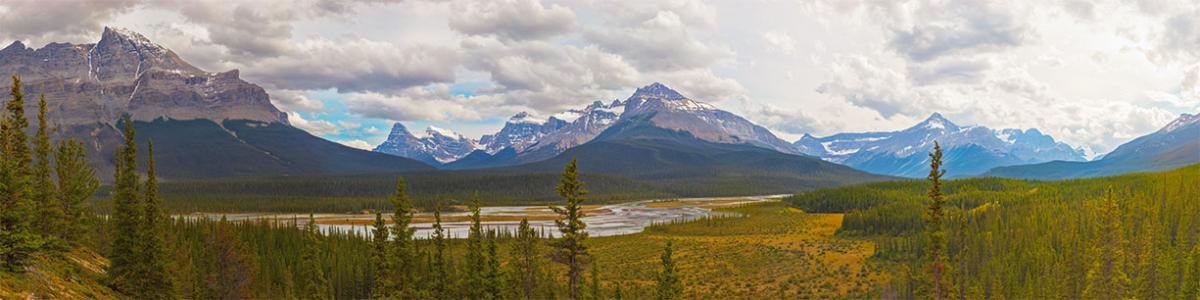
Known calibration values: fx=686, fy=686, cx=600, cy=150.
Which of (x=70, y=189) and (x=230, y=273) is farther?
(x=70, y=189)

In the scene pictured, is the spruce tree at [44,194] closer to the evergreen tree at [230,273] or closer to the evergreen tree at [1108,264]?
the evergreen tree at [230,273]

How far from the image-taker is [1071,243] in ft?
312

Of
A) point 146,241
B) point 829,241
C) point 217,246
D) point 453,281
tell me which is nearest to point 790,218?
point 829,241

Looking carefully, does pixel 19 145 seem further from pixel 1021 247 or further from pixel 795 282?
pixel 1021 247

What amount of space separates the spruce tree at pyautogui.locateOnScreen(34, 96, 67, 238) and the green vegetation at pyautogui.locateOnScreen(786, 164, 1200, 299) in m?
69.6

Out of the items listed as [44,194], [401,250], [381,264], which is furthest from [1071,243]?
[44,194]

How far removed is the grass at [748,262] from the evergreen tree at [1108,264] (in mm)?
22801

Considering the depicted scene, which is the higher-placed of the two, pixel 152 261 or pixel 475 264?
pixel 152 261

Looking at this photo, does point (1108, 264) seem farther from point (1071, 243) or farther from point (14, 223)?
point (14, 223)

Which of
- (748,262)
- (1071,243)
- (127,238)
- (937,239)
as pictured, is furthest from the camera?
(748,262)

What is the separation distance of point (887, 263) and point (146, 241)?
297 ft

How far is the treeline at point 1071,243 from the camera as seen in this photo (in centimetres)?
7644

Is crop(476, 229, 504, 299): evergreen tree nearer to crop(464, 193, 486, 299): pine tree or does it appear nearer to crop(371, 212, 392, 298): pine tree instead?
crop(464, 193, 486, 299): pine tree

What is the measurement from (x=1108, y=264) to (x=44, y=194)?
10310cm
